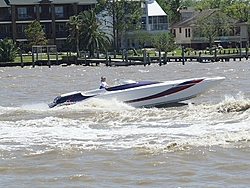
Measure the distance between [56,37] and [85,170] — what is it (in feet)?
237

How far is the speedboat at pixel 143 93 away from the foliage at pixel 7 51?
45.7 m

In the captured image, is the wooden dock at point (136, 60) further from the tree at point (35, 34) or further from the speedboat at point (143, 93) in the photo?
the speedboat at point (143, 93)

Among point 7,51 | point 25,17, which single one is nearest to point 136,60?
point 7,51

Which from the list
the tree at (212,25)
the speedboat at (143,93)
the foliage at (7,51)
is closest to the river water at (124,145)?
the speedboat at (143,93)

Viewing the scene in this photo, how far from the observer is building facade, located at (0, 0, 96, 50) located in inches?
3307

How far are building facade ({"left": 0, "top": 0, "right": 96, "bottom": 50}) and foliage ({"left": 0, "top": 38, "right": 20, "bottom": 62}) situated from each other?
47.3 ft

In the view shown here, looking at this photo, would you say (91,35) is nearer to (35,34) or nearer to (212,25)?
(35,34)

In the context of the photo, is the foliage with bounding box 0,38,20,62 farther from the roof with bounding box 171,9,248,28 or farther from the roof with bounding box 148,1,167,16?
the roof with bounding box 171,9,248,28

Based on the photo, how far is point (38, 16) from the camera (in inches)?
3327

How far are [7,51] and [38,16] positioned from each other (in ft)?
55.0

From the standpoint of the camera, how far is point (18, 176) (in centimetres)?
1330

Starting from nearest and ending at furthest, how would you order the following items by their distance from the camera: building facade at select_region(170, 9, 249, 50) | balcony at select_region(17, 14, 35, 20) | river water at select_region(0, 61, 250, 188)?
river water at select_region(0, 61, 250, 188) → balcony at select_region(17, 14, 35, 20) → building facade at select_region(170, 9, 249, 50)

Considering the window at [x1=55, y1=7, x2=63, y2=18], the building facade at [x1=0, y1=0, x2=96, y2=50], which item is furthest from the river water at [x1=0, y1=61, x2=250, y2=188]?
the window at [x1=55, y1=7, x2=63, y2=18]

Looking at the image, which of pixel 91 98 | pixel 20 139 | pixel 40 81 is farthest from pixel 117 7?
pixel 20 139
